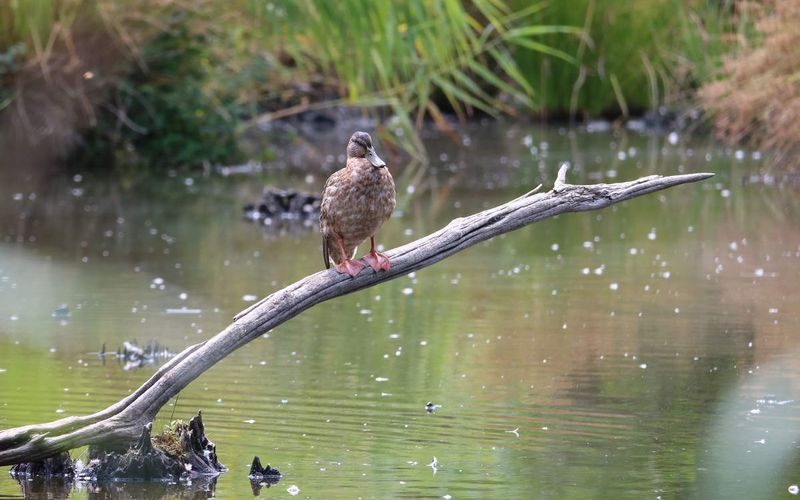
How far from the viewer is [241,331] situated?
211 inches

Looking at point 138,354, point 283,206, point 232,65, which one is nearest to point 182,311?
point 138,354

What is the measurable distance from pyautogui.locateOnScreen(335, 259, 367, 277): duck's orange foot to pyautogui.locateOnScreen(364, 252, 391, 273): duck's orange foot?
0.03 m

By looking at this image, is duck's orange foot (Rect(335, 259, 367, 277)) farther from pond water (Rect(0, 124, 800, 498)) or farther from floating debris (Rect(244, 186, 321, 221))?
floating debris (Rect(244, 186, 321, 221))

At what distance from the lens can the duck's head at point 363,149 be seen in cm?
580

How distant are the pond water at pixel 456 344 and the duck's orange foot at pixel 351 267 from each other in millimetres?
672

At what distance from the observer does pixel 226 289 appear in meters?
9.39

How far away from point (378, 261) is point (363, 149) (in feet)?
1.75

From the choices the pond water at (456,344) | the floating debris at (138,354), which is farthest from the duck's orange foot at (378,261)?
the floating debris at (138,354)

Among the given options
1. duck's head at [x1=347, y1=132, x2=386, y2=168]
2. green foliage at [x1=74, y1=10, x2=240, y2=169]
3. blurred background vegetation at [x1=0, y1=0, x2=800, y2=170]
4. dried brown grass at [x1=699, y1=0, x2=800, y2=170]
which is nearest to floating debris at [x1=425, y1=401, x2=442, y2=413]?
duck's head at [x1=347, y1=132, x2=386, y2=168]

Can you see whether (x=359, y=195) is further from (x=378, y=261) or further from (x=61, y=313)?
(x=61, y=313)

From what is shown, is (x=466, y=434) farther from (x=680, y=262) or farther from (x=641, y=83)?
(x=641, y=83)

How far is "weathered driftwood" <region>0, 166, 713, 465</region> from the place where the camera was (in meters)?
5.31

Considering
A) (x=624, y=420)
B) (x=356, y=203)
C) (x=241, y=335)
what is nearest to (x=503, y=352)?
(x=624, y=420)

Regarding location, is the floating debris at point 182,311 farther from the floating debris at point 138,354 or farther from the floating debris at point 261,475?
the floating debris at point 261,475
